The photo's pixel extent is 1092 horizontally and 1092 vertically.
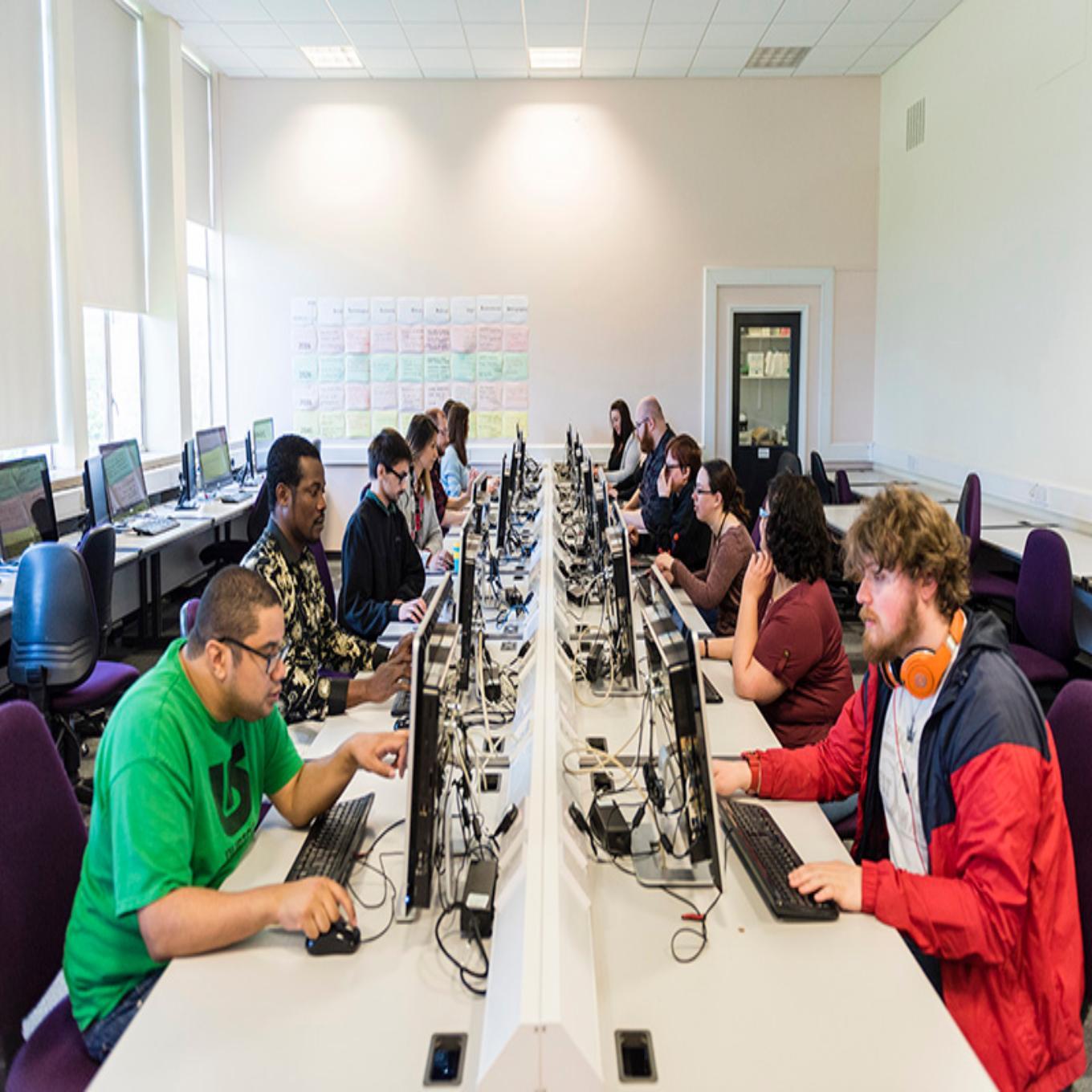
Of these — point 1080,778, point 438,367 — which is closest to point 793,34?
point 438,367

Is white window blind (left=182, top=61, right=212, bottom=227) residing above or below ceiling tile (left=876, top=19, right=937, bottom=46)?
below

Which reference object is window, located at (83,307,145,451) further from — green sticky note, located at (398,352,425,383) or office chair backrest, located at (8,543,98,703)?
office chair backrest, located at (8,543,98,703)

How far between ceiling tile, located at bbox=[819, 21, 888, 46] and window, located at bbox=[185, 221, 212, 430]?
5034mm

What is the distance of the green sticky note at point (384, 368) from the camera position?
29.3 ft

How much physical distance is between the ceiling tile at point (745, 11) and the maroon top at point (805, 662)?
5.44 metres

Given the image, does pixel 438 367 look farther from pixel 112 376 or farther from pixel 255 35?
pixel 255 35

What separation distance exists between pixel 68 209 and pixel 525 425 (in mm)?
4052

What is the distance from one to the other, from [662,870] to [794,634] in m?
0.96

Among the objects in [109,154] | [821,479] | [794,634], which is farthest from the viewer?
[821,479]

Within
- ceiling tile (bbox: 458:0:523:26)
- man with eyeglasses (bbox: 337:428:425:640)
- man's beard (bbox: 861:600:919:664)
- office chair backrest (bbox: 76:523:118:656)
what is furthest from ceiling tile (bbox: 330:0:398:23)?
man's beard (bbox: 861:600:919:664)

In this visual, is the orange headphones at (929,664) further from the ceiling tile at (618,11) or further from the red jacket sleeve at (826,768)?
the ceiling tile at (618,11)

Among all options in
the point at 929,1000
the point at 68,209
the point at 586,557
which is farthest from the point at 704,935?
the point at 68,209

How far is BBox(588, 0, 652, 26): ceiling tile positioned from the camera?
687 centimetres

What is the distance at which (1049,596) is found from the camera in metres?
3.95
